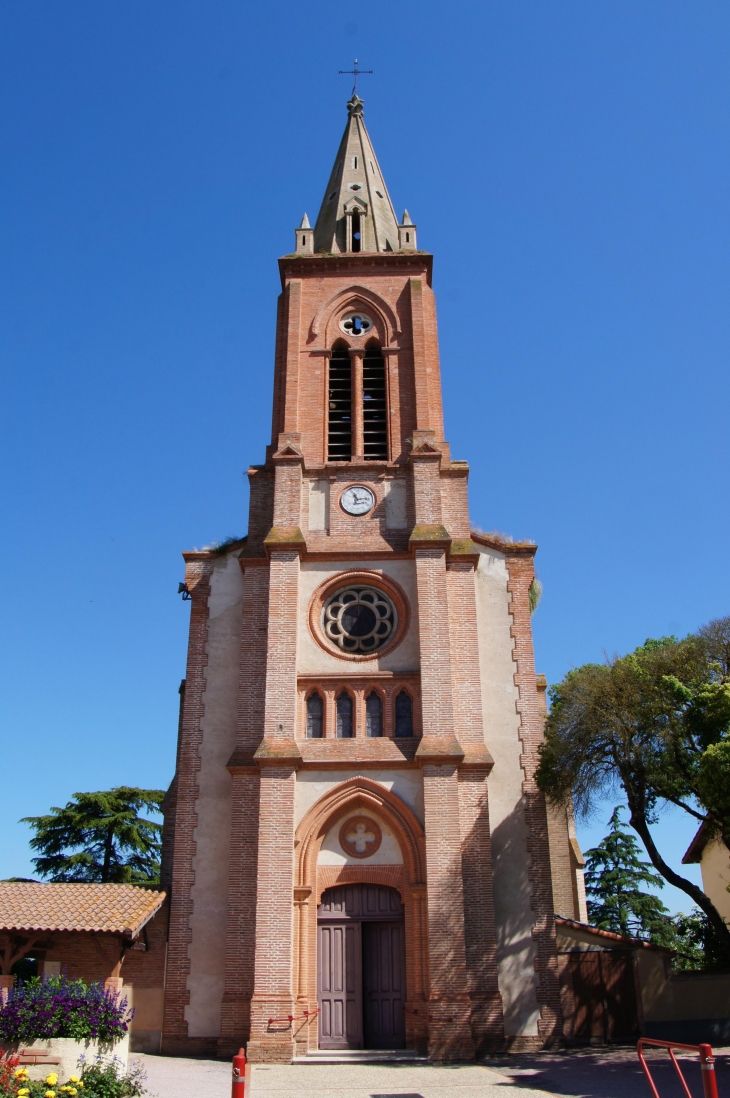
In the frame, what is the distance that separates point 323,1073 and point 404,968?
12.1 ft

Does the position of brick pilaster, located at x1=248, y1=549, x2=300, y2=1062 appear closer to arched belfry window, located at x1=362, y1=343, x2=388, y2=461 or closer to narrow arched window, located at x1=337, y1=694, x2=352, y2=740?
narrow arched window, located at x1=337, y1=694, x2=352, y2=740

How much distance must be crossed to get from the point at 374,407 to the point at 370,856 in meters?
12.2

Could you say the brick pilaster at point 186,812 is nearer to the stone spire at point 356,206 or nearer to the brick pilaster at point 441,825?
the brick pilaster at point 441,825

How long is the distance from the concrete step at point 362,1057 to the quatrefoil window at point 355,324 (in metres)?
18.2

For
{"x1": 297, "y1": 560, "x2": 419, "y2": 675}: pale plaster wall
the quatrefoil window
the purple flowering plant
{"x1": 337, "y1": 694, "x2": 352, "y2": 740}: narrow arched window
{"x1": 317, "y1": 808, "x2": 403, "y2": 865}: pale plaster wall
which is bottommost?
the purple flowering plant

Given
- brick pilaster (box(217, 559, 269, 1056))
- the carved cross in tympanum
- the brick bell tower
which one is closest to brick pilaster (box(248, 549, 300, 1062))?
the brick bell tower

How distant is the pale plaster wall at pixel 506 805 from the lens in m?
20.0

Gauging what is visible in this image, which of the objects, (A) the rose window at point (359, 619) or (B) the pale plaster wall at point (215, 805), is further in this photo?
(A) the rose window at point (359, 619)

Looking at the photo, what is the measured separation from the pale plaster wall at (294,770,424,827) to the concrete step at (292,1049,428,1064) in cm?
441

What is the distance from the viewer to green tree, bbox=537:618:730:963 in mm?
17500

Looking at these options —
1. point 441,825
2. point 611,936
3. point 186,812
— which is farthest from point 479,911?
point 186,812

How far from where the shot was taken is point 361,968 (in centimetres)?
1969

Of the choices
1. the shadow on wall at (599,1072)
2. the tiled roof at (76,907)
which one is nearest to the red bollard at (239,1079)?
the shadow on wall at (599,1072)

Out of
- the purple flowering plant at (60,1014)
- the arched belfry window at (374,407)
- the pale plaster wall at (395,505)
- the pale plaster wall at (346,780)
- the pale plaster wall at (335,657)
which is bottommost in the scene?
the purple flowering plant at (60,1014)
